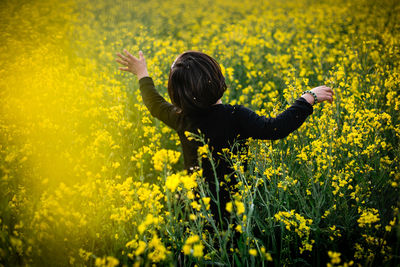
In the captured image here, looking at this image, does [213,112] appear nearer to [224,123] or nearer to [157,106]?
[224,123]

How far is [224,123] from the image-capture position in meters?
1.66

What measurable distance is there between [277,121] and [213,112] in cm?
40

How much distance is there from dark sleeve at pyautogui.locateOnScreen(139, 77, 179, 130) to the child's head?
0.70 feet

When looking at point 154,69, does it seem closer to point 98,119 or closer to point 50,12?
point 98,119

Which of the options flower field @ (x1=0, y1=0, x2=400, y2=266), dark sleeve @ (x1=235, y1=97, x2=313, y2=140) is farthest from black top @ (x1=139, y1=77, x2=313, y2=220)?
flower field @ (x1=0, y1=0, x2=400, y2=266)

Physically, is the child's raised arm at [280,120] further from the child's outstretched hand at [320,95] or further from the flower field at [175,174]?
the flower field at [175,174]

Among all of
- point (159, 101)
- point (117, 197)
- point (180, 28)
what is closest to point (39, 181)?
point (117, 197)

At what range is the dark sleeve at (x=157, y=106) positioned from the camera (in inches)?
71.9

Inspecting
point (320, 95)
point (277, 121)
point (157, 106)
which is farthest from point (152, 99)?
point (320, 95)

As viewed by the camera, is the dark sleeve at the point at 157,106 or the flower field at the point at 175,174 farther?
the dark sleeve at the point at 157,106

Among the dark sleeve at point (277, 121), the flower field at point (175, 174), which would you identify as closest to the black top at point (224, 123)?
the dark sleeve at point (277, 121)

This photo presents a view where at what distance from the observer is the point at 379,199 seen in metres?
1.91

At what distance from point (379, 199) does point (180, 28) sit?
7.61m

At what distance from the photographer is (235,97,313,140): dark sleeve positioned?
150cm
